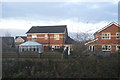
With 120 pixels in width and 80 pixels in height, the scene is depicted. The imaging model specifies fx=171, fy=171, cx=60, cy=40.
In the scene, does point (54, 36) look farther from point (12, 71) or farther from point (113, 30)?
point (12, 71)

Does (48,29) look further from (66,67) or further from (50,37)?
(66,67)

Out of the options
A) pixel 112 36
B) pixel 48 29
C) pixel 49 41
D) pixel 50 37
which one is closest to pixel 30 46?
pixel 49 41

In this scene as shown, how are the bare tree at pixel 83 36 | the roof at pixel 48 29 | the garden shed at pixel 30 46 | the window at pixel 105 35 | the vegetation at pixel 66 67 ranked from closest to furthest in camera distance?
1. the vegetation at pixel 66 67
2. the bare tree at pixel 83 36
3. the window at pixel 105 35
4. the garden shed at pixel 30 46
5. the roof at pixel 48 29

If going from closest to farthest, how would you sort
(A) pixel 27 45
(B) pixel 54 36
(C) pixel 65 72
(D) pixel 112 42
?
(C) pixel 65 72 → (D) pixel 112 42 → (A) pixel 27 45 → (B) pixel 54 36

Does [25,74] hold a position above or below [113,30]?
below

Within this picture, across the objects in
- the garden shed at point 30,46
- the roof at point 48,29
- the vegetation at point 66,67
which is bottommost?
the vegetation at point 66,67

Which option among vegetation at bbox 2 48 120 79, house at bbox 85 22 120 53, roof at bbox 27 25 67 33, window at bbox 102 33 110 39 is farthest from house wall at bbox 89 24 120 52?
vegetation at bbox 2 48 120 79

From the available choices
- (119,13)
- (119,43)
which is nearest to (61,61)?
(119,13)

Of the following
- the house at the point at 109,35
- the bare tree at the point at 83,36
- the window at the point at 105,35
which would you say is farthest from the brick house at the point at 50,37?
the bare tree at the point at 83,36

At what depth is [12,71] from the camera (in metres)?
8.80

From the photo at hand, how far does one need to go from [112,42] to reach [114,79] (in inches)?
795

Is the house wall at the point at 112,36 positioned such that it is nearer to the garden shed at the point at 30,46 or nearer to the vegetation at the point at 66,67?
the garden shed at the point at 30,46

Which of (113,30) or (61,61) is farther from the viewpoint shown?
(113,30)

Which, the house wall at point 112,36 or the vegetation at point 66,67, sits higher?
the house wall at point 112,36
